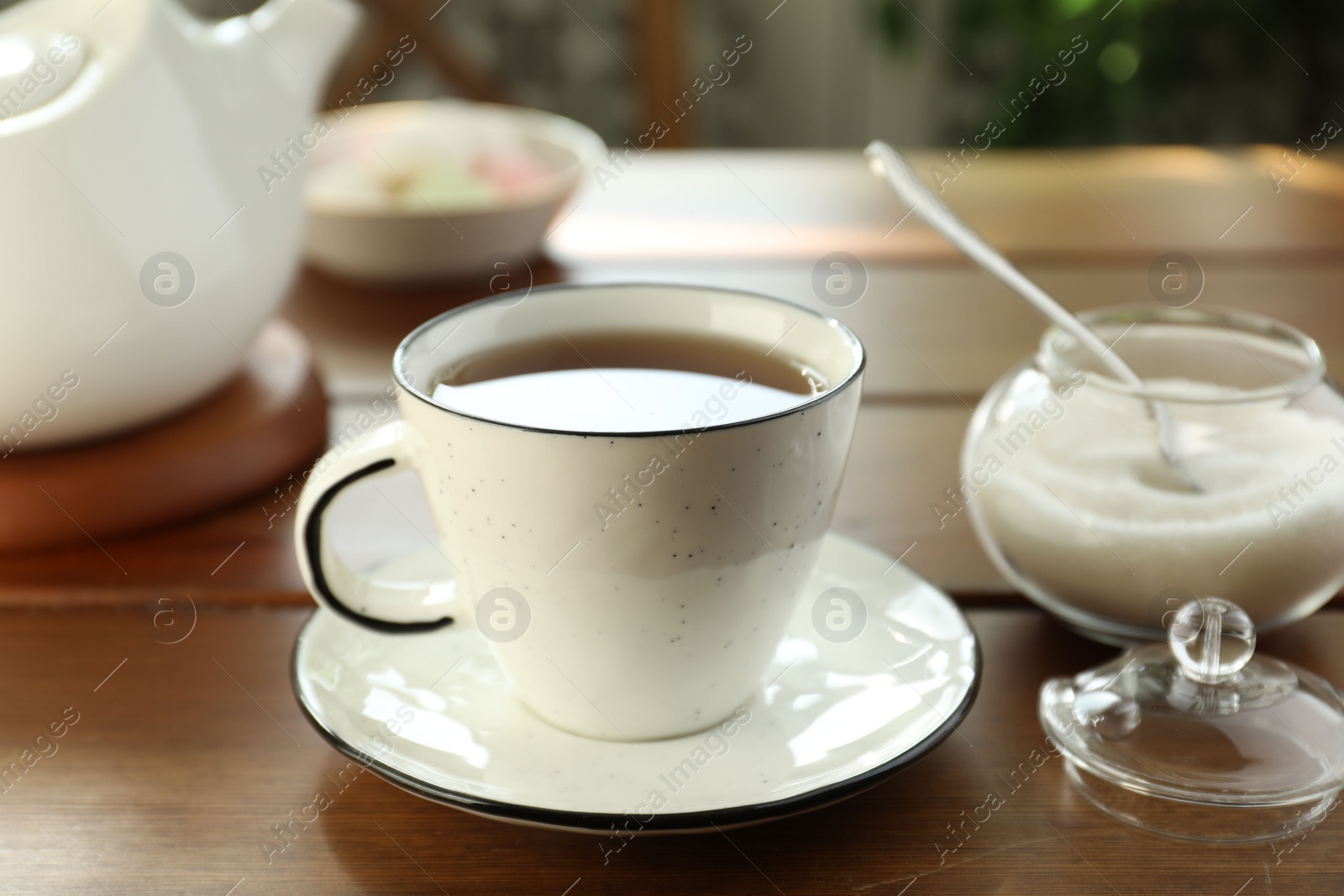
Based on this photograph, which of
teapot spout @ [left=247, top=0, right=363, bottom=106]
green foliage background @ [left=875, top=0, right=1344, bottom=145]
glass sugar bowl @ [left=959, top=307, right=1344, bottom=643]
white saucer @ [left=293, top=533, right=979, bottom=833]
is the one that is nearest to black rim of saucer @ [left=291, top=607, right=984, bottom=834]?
white saucer @ [left=293, top=533, right=979, bottom=833]

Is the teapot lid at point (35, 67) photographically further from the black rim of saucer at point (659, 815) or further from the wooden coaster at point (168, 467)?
the black rim of saucer at point (659, 815)

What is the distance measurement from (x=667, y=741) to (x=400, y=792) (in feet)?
0.30

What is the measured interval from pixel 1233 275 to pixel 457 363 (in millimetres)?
641

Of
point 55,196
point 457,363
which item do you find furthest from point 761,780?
point 55,196

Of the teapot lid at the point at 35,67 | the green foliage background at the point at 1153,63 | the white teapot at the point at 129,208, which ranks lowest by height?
the green foliage background at the point at 1153,63

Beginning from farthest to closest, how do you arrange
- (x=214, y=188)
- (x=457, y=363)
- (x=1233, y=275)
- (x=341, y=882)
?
(x=1233, y=275), (x=214, y=188), (x=457, y=363), (x=341, y=882)

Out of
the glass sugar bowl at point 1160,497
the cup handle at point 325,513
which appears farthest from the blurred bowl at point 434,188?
the glass sugar bowl at point 1160,497

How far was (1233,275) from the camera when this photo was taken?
869 millimetres

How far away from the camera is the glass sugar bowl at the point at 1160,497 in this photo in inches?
18.0

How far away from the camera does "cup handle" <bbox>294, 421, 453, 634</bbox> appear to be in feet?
1.39

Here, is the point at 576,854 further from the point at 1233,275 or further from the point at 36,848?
the point at 1233,275

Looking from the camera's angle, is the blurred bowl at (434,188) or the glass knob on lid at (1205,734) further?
the blurred bowl at (434,188)

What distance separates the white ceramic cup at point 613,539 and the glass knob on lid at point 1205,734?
111 millimetres

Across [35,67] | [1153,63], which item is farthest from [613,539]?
[1153,63]
